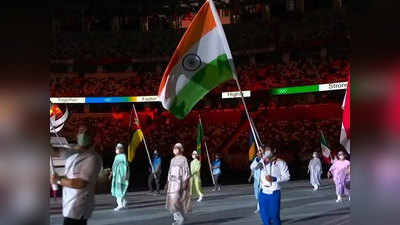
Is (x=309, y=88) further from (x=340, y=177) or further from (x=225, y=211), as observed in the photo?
(x=225, y=211)

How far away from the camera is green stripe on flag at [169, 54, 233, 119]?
925 cm

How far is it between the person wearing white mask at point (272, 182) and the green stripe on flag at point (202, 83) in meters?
1.34

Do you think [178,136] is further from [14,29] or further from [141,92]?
[14,29]

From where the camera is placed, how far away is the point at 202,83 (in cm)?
952

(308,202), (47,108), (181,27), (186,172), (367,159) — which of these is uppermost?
(181,27)

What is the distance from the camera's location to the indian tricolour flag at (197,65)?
9312mm

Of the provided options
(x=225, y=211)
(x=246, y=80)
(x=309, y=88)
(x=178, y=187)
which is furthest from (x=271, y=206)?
(x=246, y=80)

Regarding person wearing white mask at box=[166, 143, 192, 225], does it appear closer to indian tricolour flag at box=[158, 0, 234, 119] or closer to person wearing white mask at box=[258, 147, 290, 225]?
indian tricolour flag at box=[158, 0, 234, 119]

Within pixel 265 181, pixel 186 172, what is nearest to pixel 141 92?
pixel 186 172

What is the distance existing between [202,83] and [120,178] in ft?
23.9

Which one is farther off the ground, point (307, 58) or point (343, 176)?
point (307, 58)

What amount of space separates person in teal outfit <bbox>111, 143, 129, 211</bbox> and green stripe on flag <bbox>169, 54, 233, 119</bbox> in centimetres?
674

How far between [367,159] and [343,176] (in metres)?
13.4

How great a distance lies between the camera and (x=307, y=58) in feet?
119
